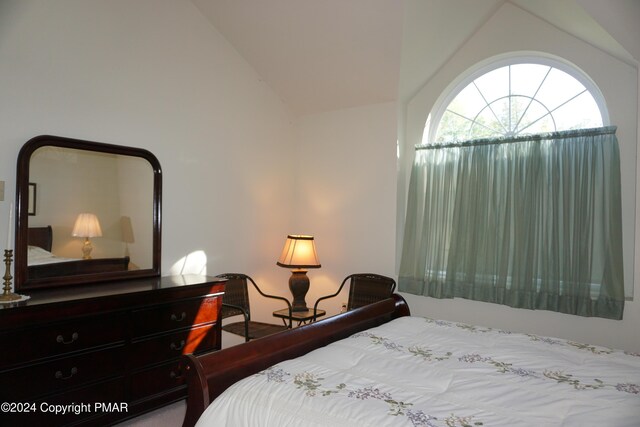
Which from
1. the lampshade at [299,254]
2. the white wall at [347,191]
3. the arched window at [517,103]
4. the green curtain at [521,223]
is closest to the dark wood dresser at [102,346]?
the lampshade at [299,254]

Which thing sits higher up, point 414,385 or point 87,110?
point 87,110

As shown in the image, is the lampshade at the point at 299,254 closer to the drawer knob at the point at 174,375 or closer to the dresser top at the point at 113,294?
the dresser top at the point at 113,294

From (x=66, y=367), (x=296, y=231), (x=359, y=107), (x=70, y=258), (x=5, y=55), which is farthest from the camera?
(x=296, y=231)

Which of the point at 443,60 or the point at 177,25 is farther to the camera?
the point at 443,60

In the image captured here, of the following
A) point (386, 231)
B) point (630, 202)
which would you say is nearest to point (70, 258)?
point (386, 231)

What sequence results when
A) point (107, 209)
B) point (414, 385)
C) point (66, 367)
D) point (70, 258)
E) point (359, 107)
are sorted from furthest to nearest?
point (359, 107)
point (107, 209)
point (70, 258)
point (66, 367)
point (414, 385)

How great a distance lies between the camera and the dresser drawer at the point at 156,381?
2498 mm

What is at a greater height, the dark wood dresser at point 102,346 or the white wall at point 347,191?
the white wall at point 347,191

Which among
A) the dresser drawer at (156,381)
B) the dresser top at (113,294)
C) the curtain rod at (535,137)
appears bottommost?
the dresser drawer at (156,381)

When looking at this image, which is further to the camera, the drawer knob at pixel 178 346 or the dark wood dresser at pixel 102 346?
the drawer knob at pixel 178 346

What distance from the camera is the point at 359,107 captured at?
399 centimetres

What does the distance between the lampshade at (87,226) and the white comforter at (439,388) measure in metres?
1.71

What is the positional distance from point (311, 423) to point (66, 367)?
5.02ft

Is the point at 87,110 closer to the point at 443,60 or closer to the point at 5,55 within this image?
the point at 5,55
